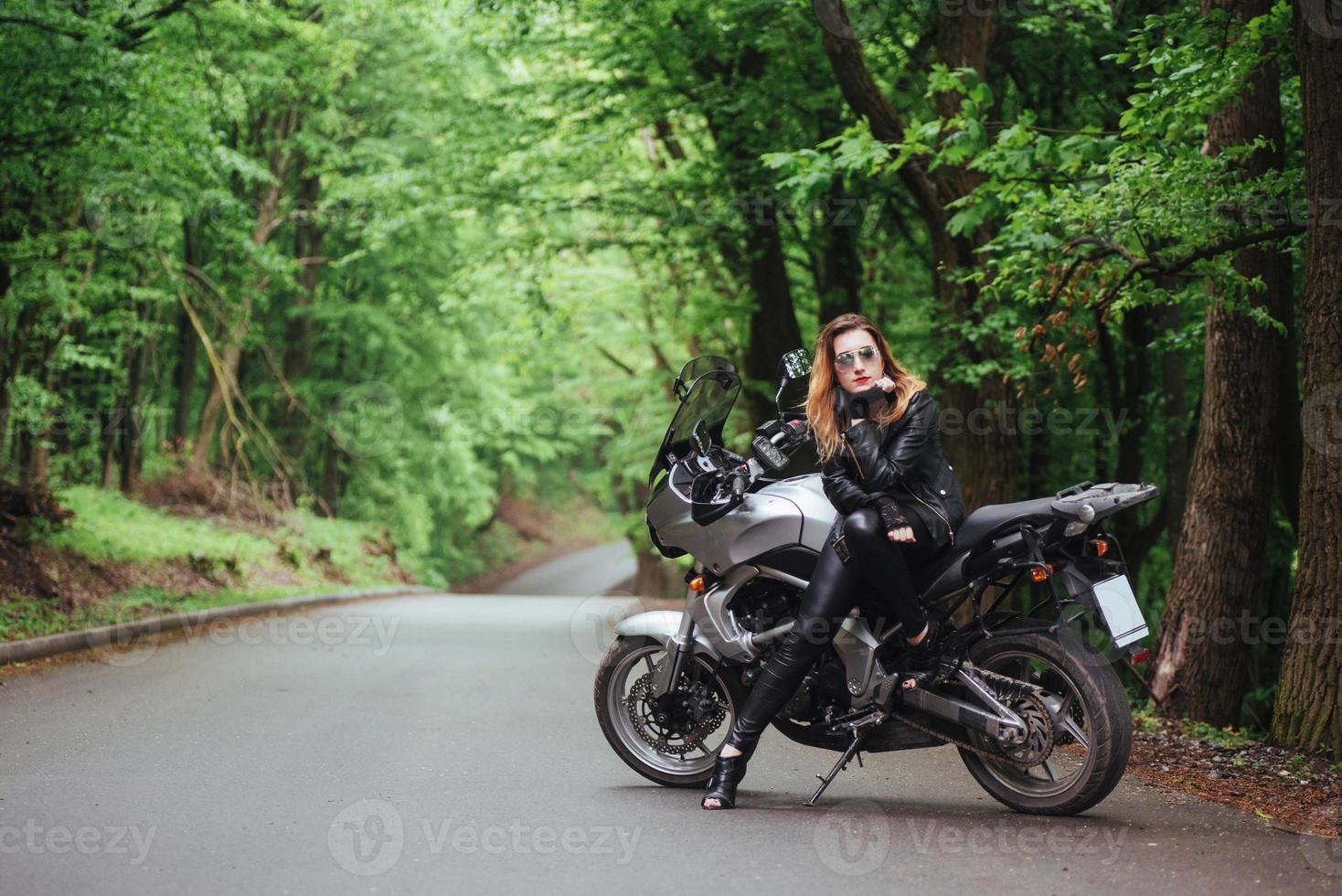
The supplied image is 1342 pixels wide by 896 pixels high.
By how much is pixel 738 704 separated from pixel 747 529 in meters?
0.87

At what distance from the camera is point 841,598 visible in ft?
18.3

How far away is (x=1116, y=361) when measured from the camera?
16.6 meters

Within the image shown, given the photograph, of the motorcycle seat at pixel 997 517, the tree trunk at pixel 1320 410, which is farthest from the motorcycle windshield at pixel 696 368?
the tree trunk at pixel 1320 410

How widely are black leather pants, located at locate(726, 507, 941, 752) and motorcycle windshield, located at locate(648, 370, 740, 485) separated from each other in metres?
0.94

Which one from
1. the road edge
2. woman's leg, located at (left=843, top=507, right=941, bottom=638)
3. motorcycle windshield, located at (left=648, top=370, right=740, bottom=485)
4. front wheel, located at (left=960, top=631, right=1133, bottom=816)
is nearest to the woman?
woman's leg, located at (left=843, top=507, right=941, bottom=638)

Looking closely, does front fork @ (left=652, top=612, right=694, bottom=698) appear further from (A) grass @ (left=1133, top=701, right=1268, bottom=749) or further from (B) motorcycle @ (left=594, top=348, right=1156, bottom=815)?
(A) grass @ (left=1133, top=701, right=1268, bottom=749)

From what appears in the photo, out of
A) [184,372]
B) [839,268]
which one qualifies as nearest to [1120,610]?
[839,268]

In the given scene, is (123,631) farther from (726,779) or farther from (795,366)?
(795,366)

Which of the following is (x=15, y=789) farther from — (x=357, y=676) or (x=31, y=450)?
(x=31, y=450)

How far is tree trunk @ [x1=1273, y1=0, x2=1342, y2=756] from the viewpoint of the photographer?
6918 mm

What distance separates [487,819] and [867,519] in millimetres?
2051

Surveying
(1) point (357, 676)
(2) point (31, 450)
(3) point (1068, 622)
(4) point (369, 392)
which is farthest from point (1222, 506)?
(4) point (369, 392)

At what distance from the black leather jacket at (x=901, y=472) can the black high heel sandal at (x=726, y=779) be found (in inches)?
43.8

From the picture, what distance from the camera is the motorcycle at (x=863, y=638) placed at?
17.5 ft
